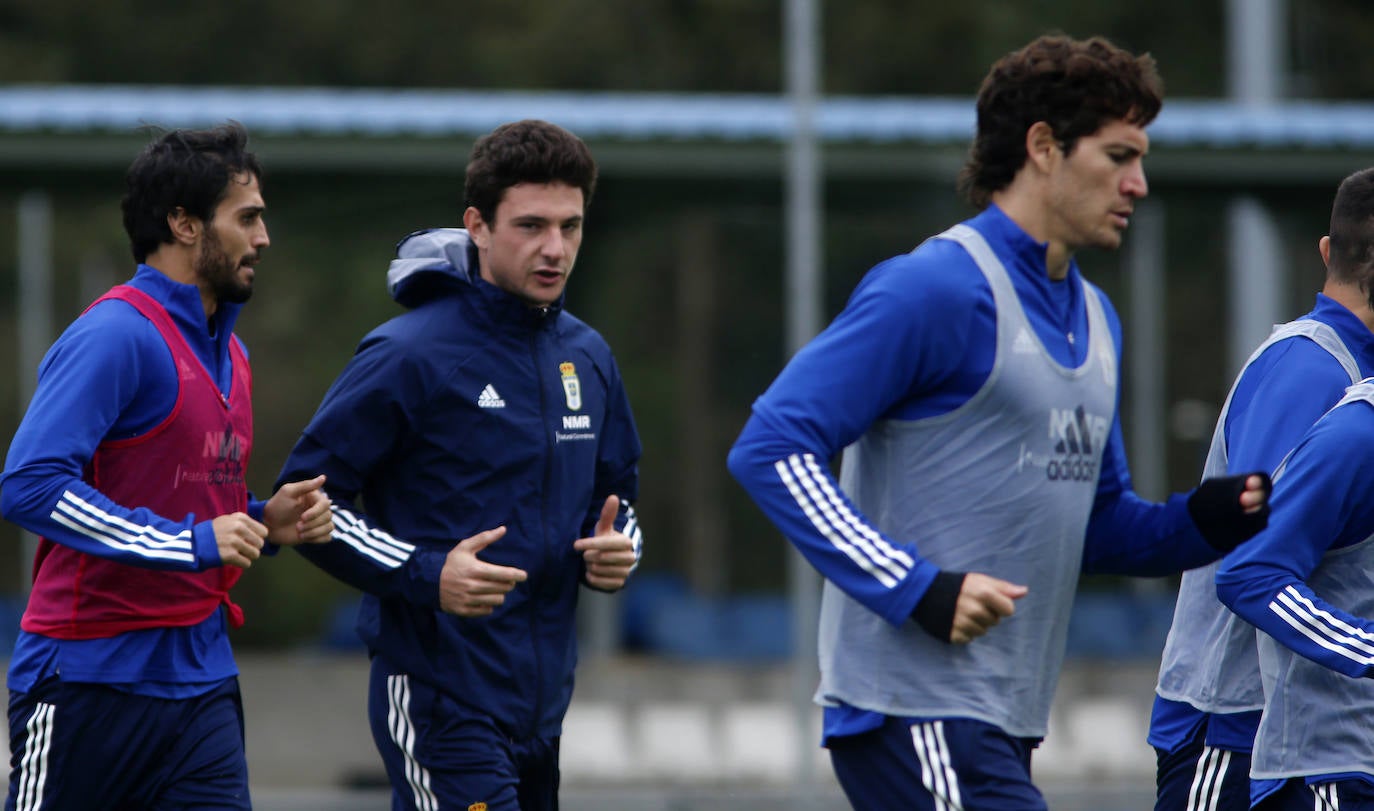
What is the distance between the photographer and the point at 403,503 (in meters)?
4.41

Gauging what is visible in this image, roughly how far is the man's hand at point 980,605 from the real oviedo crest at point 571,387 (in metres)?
1.39

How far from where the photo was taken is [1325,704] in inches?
148

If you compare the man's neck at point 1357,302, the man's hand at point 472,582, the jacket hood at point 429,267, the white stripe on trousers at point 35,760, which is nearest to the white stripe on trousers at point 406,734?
the man's hand at point 472,582

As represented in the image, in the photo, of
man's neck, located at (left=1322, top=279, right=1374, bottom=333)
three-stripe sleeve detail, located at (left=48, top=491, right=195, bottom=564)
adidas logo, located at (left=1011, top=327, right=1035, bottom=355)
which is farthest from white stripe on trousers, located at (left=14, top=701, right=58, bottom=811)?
man's neck, located at (left=1322, top=279, right=1374, bottom=333)

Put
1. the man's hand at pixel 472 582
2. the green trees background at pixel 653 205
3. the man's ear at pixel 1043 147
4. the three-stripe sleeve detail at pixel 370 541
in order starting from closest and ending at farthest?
1. the man's ear at pixel 1043 147
2. the man's hand at pixel 472 582
3. the three-stripe sleeve detail at pixel 370 541
4. the green trees background at pixel 653 205

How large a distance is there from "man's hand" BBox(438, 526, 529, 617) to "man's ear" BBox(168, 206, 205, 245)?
37.0 inches

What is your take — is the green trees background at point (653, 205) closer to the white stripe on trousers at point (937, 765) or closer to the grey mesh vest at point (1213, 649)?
the grey mesh vest at point (1213, 649)

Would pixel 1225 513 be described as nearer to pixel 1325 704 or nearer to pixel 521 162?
pixel 1325 704

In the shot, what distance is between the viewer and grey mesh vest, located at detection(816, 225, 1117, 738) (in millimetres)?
3535

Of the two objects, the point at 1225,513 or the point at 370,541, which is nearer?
the point at 1225,513

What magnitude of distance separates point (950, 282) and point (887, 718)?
0.80 m

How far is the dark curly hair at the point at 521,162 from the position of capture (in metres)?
4.41

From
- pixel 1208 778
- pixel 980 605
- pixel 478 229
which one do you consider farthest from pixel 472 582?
pixel 1208 778

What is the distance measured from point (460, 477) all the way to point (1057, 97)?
1576 millimetres
